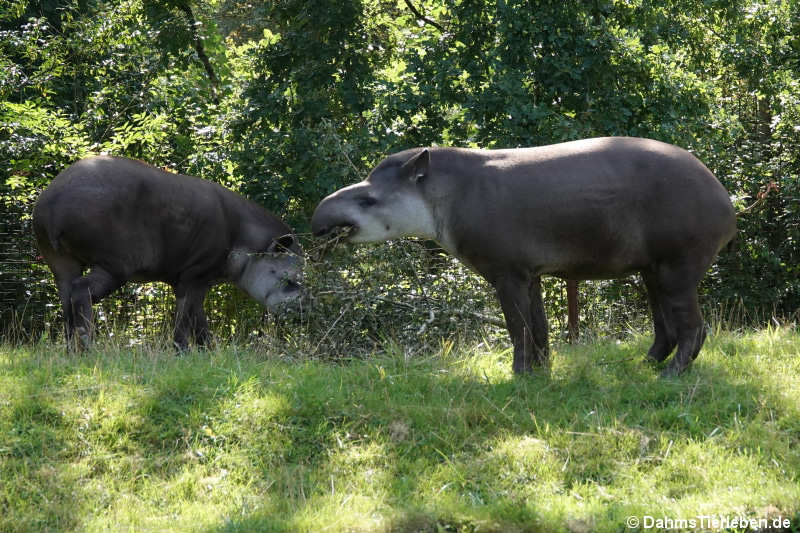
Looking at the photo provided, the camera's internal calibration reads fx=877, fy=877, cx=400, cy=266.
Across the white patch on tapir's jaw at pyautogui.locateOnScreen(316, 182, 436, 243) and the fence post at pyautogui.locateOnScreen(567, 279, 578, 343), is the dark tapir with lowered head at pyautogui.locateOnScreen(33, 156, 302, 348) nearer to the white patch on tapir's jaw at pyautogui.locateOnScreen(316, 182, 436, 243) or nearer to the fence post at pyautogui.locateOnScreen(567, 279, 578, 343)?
the white patch on tapir's jaw at pyautogui.locateOnScreen(316, 182, 436, 243)

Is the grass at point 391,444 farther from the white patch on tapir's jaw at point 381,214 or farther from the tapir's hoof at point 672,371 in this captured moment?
the white patch on tapir's jaw at point 381,214

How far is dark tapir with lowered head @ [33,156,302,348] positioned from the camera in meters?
8.88

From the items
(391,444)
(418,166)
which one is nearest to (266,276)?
(418,166)

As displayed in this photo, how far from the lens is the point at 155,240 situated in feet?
31.7

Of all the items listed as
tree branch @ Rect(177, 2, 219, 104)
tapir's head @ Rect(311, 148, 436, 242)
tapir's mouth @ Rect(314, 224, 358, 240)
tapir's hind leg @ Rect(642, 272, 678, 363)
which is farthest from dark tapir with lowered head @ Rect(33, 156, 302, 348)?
tree branch @ Rect(177, 2, 219, 104)

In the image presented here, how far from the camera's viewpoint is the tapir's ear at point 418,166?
7305 mm

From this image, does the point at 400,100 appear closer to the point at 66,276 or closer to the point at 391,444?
the point at 66,276

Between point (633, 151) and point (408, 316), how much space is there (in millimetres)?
3444

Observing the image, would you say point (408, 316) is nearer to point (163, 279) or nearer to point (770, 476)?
point (163, 279)

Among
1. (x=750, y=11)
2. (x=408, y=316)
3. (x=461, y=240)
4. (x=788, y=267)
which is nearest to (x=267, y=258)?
(x=408, y=316)

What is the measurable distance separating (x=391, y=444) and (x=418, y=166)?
2.41m

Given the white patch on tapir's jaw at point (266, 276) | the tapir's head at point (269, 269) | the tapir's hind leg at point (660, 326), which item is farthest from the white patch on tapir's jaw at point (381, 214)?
the white patch on tapir's jaw at point (266, 276)

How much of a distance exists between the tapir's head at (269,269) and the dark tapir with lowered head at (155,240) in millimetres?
12

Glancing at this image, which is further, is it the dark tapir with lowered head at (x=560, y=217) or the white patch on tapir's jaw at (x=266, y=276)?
the white patch on tapir's jaw at (x=266, y=276)
